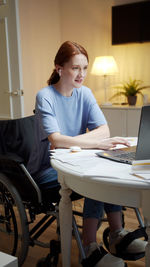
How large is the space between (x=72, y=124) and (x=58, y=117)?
10 cm

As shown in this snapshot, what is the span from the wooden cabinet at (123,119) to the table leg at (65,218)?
2.21 m

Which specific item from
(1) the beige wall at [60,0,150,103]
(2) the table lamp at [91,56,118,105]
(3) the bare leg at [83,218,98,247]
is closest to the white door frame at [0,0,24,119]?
(2) the table lamp at [91,56,118,105]

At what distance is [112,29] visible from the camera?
12.4ft

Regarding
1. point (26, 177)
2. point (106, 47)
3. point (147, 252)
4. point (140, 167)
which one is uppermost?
point (106, 47)

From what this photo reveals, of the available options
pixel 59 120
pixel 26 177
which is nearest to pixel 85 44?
pixel 59 120

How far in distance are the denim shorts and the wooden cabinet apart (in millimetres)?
1904

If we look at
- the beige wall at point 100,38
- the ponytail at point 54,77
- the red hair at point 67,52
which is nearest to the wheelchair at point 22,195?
the ponytail at point 54,77

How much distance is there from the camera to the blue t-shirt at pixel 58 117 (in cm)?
167

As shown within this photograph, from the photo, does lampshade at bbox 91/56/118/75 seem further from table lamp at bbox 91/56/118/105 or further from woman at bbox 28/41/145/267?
woman at bbox 28/41/145/267

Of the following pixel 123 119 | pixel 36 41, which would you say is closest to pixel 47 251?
pixel 123 119

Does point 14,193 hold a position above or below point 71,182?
below

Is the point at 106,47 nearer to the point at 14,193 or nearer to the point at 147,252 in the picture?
the point at 14,193

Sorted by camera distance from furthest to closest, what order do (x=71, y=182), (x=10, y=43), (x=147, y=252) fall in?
(x=10, y=43) → (x=71, y=182) → (x=147, y=252)

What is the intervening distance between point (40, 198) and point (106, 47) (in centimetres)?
287
